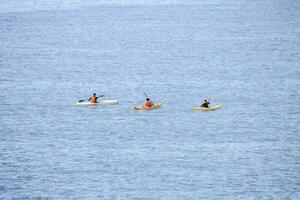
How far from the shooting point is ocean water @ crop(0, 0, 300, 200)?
57406 millimetres

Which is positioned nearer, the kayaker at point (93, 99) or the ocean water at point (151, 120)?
the ocean water at point (151, 120)

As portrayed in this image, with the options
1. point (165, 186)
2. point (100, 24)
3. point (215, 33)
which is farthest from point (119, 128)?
point (100, 24)

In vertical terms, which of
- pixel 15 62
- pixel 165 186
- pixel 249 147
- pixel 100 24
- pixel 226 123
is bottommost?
pixel 165 186

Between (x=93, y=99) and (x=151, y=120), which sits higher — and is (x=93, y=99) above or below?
above

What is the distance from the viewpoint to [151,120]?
73.7 meters

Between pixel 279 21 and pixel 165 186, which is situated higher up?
pixel 279 21

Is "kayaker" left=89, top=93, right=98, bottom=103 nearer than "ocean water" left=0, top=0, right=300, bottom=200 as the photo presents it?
No

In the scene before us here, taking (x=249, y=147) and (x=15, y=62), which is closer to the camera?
(x=249, y=147)

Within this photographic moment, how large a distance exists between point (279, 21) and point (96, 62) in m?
63.7

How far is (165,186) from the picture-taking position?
56812 mm

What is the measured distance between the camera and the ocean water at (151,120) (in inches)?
2260

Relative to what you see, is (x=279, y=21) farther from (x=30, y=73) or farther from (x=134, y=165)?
(x=134, y=165)

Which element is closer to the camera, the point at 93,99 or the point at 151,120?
the point at 151,120

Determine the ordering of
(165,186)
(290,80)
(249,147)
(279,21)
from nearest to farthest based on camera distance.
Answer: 1. (165,186)
2. (249,147)
3. (290,80)
4. (279,21)
